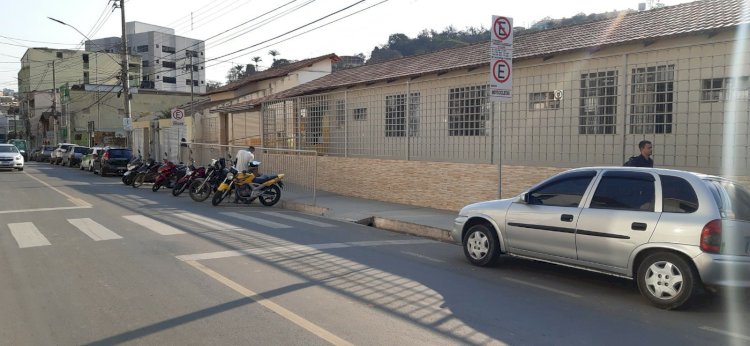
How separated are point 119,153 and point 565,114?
22361 mm

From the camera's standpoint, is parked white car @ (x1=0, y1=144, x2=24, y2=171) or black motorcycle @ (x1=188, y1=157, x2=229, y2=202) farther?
parked white car @ (x1=0, y1=144, x2=24, y2=171)

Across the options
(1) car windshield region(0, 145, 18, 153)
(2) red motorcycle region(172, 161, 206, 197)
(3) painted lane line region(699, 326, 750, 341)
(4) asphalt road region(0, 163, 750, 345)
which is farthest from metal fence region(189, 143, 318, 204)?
(1) car windshield region(0, 145, 18, 153)

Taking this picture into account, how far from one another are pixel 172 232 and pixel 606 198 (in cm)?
746

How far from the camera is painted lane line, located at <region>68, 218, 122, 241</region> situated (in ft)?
31.4

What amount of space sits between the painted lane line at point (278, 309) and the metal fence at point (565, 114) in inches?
224

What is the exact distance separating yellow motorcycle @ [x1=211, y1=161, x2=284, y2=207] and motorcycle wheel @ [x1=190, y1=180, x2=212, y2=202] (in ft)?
2.33

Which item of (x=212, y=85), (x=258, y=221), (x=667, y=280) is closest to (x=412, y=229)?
(x=258, y=221)

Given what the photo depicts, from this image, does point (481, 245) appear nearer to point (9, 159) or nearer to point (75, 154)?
point (9, 159)

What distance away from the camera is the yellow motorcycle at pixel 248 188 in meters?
15.1

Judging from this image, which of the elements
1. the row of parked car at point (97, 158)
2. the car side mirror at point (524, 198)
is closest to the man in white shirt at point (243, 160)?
the car side mirror at point (524, 198)

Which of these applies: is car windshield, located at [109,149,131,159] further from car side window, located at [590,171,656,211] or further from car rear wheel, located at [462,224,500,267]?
car side window, located at [590,171,656,211]

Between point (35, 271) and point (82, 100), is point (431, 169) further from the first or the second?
point (82, 100)

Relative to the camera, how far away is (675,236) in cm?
564

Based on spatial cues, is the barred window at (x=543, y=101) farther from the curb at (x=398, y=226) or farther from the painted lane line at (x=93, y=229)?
the painted lane line at (x=93, y=229)
